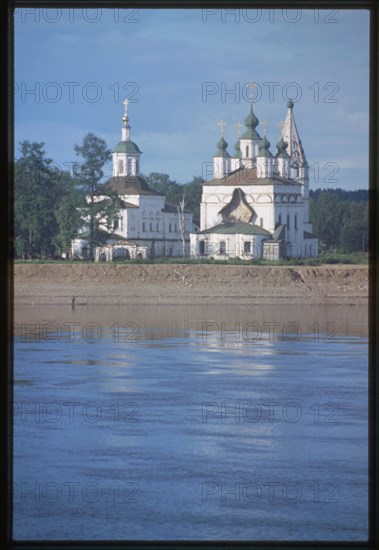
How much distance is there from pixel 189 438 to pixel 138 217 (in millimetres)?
→ 22501

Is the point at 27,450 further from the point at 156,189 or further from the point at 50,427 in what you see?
the point at 156,189

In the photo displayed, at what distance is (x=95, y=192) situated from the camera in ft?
86.3

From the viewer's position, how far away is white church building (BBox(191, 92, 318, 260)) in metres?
29.5

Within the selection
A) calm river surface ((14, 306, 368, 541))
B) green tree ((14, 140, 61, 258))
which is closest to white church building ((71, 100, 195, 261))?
green tree ((14, 140, 61, 258))

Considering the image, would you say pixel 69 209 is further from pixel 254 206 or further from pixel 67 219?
pixel 254 206

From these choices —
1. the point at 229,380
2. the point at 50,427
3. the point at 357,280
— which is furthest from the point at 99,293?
the point at 50,427

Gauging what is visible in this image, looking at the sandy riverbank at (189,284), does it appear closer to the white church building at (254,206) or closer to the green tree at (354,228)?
the green tree at (354,228)

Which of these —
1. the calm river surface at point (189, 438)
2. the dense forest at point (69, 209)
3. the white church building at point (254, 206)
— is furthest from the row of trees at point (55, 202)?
the calm river surface at point (189, 438)

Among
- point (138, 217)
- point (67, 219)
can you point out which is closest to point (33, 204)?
point (67, 219)

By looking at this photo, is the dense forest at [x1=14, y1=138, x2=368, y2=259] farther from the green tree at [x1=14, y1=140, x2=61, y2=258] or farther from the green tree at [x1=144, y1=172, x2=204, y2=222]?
the green tree at [x1=144, y1=172, x2=204, y2=222]

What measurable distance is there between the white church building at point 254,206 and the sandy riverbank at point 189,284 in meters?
3.08

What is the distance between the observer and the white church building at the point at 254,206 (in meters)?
29.5

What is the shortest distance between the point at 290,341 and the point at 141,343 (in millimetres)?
2243

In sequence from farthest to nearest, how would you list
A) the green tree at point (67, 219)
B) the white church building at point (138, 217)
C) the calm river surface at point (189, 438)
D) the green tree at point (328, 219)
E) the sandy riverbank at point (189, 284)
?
the green tree at point (328, 219), the white church building at point (138, 217), the green tree at point (67, 219), the sandy riverbank at point (189, 284), the calm river surface at point (189, 438)
